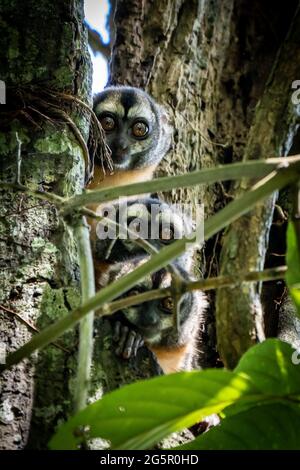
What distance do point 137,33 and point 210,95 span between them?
2.50 feet

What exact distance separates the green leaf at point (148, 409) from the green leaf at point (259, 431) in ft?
0.54

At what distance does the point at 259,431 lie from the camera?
63.2 inches

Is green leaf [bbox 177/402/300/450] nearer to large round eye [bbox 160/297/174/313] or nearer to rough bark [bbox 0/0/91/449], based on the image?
rough bark [bbox 0/0/91/449]

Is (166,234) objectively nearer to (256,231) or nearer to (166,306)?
(166,306)

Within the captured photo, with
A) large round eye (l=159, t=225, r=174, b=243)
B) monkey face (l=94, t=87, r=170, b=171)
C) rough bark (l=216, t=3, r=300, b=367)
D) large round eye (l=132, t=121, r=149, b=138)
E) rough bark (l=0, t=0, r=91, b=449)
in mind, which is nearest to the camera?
rough bark (l=0, t=0, r=91, b=449)

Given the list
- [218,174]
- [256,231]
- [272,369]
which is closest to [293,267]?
[272,369]

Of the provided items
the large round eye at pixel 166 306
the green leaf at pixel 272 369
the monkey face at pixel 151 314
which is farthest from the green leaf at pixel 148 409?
the large round eye at pixel 166 306

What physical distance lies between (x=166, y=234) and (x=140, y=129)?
1950mm

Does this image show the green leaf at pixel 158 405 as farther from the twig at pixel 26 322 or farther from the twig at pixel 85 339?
the twig at pixel 26 322

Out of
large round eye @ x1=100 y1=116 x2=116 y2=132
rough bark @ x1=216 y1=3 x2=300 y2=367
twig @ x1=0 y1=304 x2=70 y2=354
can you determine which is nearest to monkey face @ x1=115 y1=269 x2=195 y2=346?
rough bark @ x1=216 y1=3 x2=300 y2=367

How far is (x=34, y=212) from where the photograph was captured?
2559 millimetres

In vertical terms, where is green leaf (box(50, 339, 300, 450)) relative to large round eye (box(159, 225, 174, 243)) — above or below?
below

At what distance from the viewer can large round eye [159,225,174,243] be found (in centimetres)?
336

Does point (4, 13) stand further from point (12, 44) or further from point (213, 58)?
point (213, 58)
